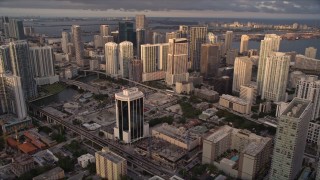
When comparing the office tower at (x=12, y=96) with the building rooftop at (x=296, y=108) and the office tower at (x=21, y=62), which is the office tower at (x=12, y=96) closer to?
the office tower at (x=21, y=62)

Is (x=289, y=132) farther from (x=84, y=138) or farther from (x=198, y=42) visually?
(x=198, y=42)

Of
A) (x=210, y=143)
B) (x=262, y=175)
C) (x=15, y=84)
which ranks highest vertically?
(x=15, y=84)

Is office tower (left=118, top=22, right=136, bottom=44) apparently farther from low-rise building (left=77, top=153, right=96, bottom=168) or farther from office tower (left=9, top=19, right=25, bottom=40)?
low-rise building (left=77, top=153, right=96, bottom=168)

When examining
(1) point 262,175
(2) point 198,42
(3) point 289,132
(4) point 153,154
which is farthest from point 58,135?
(2) point 198,42

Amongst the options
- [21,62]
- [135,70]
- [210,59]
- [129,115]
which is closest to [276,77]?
[210,59]

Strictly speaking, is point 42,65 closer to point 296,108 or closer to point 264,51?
point 264,51

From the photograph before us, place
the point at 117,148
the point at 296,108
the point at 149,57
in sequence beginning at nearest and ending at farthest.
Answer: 1. the point at 296,108
2. the point at 117,148
3. the point at 149,57
